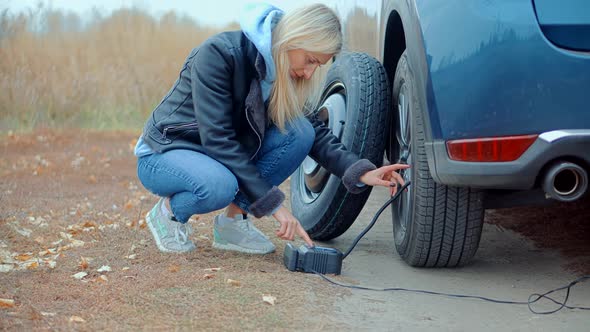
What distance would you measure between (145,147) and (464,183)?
5.04ft

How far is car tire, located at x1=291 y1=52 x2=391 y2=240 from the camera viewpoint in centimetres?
399

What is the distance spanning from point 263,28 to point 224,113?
387 mm

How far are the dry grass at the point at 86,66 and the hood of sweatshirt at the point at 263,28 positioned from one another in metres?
6.60

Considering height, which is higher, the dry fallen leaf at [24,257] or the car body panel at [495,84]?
the car body panel at [495,84]

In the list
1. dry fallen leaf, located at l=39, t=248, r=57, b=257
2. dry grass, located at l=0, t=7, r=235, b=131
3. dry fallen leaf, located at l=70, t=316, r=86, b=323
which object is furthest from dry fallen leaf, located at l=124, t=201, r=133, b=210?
dry grass, located at l=0, t=7, r=235, b=131

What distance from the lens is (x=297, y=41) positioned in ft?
11.2

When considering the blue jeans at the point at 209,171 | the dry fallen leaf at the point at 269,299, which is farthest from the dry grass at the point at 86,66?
the dry fallen leaf at the point at 269,299

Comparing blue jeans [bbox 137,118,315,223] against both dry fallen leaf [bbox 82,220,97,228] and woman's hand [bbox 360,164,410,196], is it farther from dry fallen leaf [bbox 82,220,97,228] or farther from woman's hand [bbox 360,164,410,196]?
dry fallen leaf [bbox 82,220,97,228]

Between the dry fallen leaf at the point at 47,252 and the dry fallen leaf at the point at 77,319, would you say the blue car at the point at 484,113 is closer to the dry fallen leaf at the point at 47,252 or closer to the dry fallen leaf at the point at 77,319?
the dry fallen leaf at the point at 77,319

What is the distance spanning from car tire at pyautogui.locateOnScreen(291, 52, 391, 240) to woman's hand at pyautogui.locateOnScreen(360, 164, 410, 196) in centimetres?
21

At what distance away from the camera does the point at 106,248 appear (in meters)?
4.03

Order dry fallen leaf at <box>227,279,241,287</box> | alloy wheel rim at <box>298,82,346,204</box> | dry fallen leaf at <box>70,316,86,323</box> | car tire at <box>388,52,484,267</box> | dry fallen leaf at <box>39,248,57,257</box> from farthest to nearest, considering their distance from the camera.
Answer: alloy wheel rim at <box>298,82,346,204</box> → dry fallen leaf at <box>39,248,57,257</box> → car tire at <box>388,52,484,267</box> → dry fallen leaf at <box>227,279,241,287</box> → dry fallen leaf at <box>70,316,86,323</box>

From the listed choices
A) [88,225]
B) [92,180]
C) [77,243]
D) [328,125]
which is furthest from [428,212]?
[92,180]

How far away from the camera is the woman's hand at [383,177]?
3.67 m
